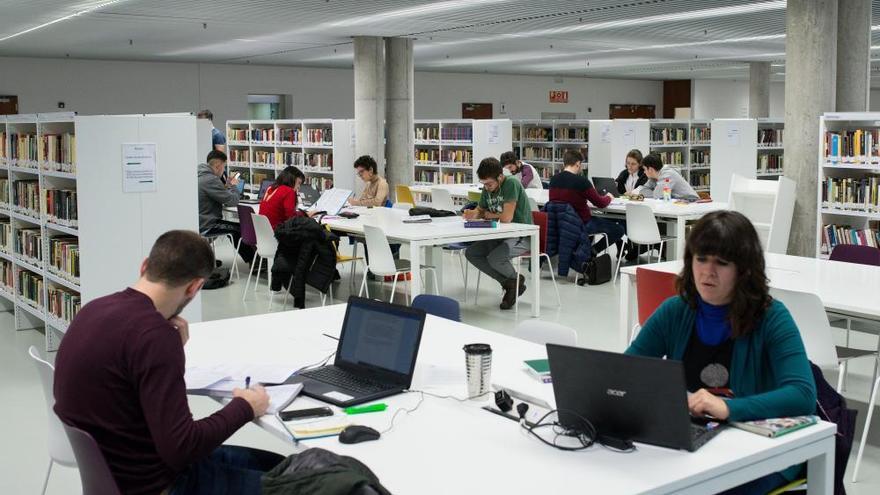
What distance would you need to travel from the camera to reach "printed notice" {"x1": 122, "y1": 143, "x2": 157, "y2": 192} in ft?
19.5

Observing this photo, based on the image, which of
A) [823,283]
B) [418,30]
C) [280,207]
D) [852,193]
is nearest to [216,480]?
[823,283]

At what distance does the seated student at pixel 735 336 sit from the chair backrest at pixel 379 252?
430 centimetres

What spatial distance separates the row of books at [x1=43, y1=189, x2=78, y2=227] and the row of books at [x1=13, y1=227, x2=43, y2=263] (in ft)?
1.21

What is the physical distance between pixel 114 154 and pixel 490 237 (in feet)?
9.52

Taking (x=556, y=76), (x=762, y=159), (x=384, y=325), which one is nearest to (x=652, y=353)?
(x=384, y=325)

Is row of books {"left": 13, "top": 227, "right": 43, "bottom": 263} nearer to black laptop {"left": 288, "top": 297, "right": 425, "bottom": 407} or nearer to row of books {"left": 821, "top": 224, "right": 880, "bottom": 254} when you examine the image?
black laptop {"left": 288, "top": 297, "right": 425, "bottom": 407}

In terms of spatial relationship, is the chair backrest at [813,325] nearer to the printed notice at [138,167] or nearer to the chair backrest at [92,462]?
the chair backrest at [92,462]

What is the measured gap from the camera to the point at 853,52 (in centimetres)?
814

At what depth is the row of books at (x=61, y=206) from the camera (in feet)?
20.1

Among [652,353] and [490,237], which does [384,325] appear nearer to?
[652,353]

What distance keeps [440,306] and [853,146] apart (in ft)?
14.6

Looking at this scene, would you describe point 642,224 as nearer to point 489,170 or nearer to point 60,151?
point 489,170

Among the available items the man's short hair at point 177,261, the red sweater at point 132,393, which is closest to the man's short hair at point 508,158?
the man's short hair at point 177,261

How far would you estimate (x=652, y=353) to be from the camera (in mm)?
2867
